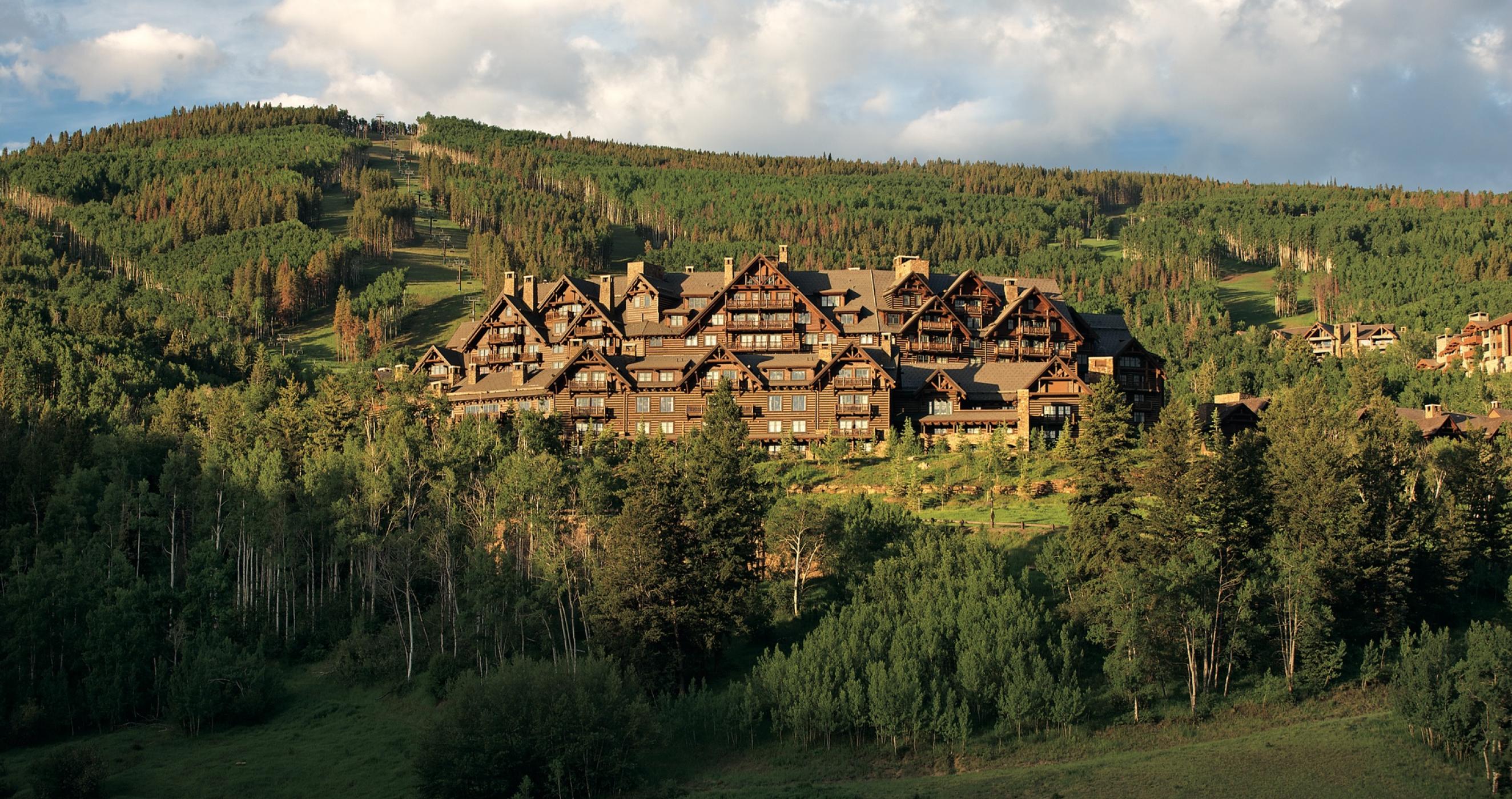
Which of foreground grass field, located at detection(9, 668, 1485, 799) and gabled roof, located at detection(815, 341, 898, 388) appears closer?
foreground grass field, located at detection(9, 668, 1485, 799)

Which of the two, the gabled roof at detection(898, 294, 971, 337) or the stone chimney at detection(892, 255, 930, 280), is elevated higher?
the stone chimney at detection(892, 255, 930, 280)

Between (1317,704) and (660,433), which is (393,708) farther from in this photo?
(1317,704)

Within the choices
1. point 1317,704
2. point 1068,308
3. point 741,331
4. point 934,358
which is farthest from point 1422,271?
point 1317,704

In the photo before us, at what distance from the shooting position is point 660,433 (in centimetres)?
9881

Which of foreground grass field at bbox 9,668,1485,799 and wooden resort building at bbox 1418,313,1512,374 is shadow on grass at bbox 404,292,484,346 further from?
wooden resort building at bbox 1418,313,1512,374

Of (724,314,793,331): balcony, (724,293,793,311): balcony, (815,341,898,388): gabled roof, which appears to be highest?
(724,293,793,311): balcony

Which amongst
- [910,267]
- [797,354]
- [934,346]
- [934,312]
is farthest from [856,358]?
[910,267]

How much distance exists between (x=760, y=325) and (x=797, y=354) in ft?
23.0

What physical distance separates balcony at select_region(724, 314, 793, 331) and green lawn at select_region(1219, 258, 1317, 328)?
7897 centimetres

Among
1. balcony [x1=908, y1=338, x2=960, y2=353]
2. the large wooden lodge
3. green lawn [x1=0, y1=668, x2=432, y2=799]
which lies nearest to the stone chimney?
the large wooden lodge

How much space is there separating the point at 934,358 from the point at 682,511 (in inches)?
1661

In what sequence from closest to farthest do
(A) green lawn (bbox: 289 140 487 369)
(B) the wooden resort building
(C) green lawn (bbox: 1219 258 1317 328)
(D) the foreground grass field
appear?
(D) the foreground grass field, (B) the wooden resort building, (A) green lawn (bbox: 289 140 487 369), (C) green lawn (bbox: 1219 258 1317 328)

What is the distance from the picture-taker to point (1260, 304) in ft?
604

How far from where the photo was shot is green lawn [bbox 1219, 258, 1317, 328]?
174 meters
